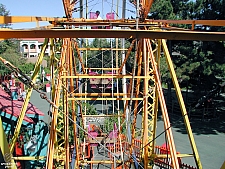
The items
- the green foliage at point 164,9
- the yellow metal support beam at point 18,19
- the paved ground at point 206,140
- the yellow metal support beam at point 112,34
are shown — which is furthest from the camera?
the green foliage at point 164,9

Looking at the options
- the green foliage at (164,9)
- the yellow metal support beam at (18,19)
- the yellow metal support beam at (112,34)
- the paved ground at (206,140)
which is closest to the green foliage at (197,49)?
the green foliage at (164,9)

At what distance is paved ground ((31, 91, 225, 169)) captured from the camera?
10.9 meters

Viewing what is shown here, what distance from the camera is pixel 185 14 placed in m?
17.6

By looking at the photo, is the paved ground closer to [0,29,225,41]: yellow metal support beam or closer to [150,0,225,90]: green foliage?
[150,0,225,90]: green foliage

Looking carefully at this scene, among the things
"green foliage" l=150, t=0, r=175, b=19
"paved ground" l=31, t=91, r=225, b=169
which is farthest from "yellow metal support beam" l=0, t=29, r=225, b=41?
"green foliage" l=150, t=0, r=175, b=19

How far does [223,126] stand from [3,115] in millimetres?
13032

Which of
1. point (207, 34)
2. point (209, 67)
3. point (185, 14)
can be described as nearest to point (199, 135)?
point (209, 67)

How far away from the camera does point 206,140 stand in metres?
13.7

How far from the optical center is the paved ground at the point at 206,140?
10.9m

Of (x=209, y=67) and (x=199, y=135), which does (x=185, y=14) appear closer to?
(x=209, y=67)

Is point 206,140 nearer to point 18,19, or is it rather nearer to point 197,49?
point 197,49

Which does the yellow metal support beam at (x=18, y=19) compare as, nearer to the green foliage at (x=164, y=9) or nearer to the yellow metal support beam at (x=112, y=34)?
the yellow metal support beam at (x=112, y=34)

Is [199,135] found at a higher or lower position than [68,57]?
lower

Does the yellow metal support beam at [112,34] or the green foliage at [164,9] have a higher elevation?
the green foliage at [164,9]
